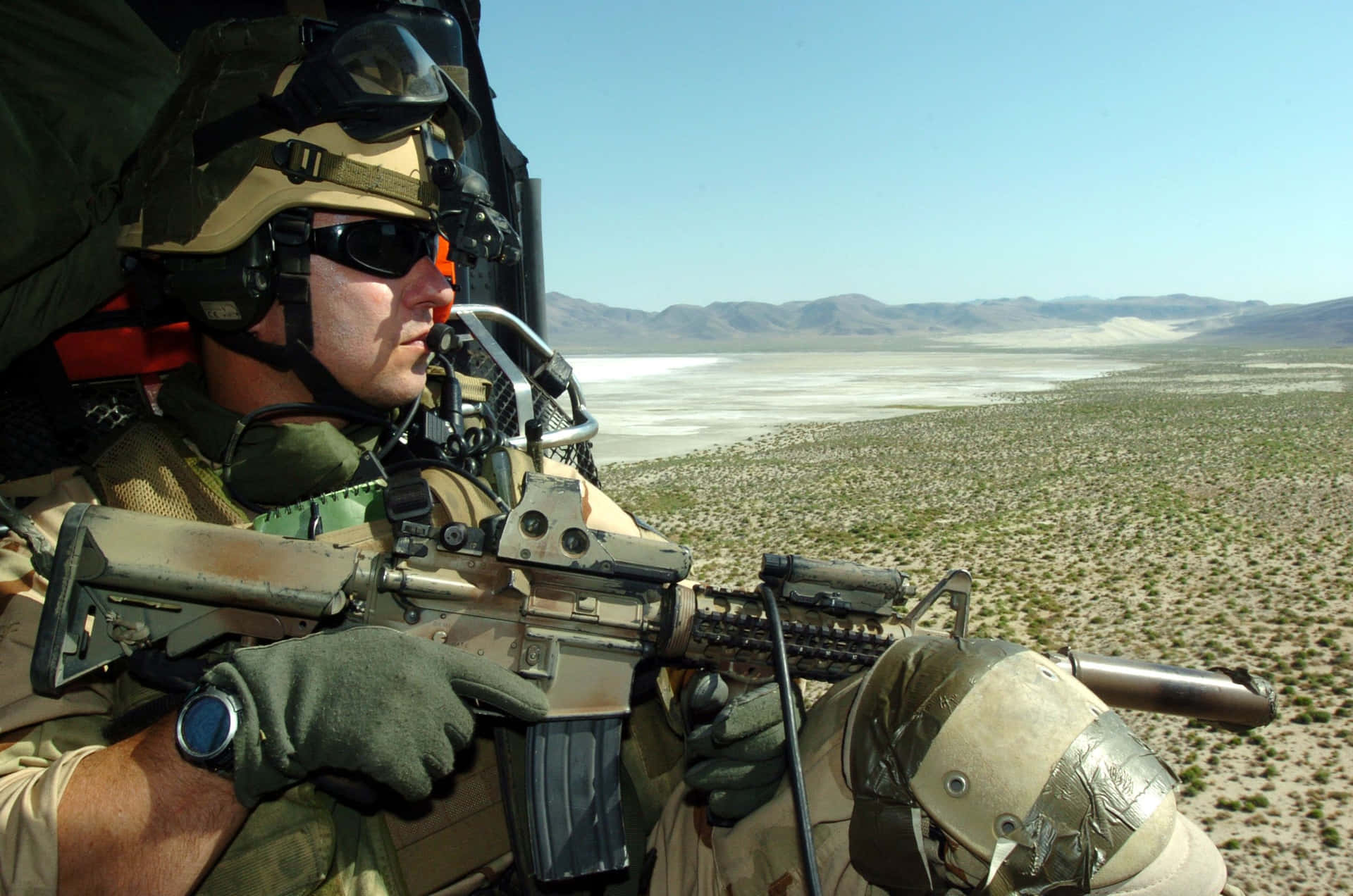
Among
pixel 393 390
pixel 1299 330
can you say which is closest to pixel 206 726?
pixel 393 390

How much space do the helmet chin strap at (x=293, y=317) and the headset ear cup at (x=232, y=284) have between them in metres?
0.03

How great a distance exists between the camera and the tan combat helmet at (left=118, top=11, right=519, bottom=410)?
229 centimetres

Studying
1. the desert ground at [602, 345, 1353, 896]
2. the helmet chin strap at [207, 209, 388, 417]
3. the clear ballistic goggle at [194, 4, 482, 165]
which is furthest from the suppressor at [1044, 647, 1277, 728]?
the desert ground at [602, 345, 1353, 896]

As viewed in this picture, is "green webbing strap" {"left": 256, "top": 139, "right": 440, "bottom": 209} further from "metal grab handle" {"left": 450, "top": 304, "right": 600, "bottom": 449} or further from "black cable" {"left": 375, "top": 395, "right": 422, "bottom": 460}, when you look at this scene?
"metal grab handle" {"left": 450, "top": 304, "right": 600, "bottom": 449}

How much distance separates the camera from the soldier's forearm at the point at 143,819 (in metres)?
1.66

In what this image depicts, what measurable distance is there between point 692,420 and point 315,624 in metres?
37.7

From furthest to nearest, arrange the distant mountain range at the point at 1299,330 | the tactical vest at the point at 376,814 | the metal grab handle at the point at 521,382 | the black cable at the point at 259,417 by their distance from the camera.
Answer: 1. the distant mountain range at the point at 1299,330
2. the metal grab handle at the point at 521,382
3. the black cable at the point at 259,417
4. the tactical vest at the point at 376,814

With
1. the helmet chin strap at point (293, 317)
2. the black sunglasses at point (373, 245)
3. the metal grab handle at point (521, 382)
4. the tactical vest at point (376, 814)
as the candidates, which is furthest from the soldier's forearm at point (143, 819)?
the metal grab handle at point (521, 382)

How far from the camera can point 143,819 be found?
1697 millimetres

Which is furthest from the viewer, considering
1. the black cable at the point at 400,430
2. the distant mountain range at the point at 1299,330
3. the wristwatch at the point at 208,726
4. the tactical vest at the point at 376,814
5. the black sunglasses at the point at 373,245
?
the distant mountain range at the point at 1299,330

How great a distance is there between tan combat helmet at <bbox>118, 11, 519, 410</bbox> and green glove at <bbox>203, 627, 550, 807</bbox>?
958 mm

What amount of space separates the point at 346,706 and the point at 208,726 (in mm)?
243

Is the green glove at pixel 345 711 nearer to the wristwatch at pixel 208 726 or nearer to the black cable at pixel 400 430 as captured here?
the wristwatch at pixel 208 726

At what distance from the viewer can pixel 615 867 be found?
2.14 meters
